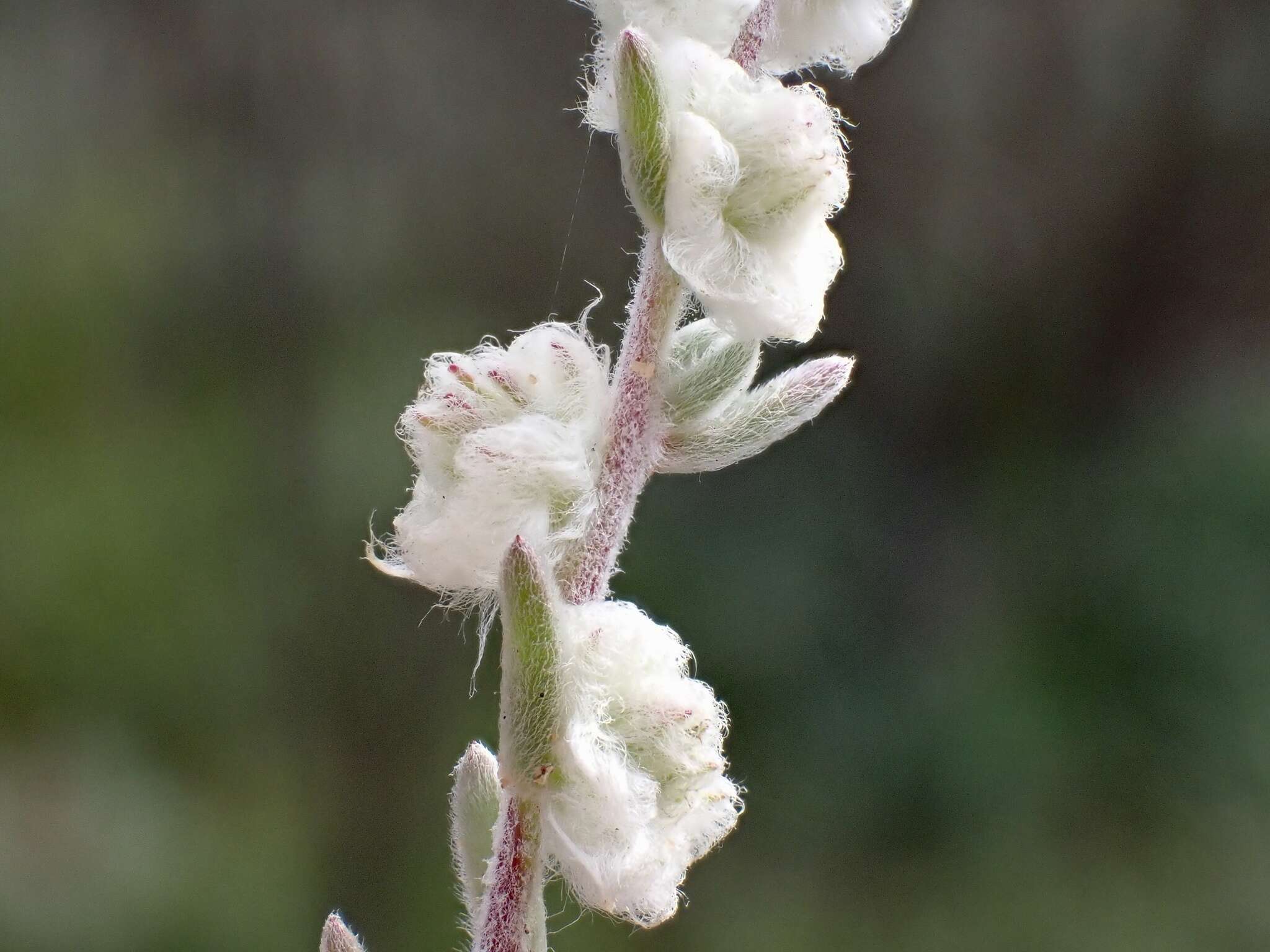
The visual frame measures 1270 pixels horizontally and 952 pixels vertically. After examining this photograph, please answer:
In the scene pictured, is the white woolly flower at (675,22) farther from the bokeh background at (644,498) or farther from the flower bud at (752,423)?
the bokeh background at (644,498)

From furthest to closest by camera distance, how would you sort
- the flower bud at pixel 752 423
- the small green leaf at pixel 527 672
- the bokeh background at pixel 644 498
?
the bokeh background at pixel 644 498
the flower bud at pixel 752 423
the small green leaf at pixel 527 672

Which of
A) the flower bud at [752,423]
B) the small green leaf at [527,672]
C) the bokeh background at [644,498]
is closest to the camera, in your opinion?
the small green leaf at [527,672]

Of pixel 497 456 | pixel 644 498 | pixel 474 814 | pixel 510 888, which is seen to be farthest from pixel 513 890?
pixel 644 498

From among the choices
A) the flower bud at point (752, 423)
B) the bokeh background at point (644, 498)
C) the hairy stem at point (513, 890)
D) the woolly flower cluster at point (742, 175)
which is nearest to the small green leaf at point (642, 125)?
the woolly flower cluster at point (742, 175)

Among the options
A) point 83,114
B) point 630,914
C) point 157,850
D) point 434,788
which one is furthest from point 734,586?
point 630,914

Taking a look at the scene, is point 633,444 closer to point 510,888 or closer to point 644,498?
point 510,888

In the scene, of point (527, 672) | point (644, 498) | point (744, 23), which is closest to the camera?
point (527, 672)

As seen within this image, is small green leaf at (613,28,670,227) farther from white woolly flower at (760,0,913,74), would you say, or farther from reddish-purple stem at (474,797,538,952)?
reddish-purple stem at (474,797,538,952)

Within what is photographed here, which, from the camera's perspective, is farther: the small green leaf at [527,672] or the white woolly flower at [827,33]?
the white woolly flower at [827,33]
